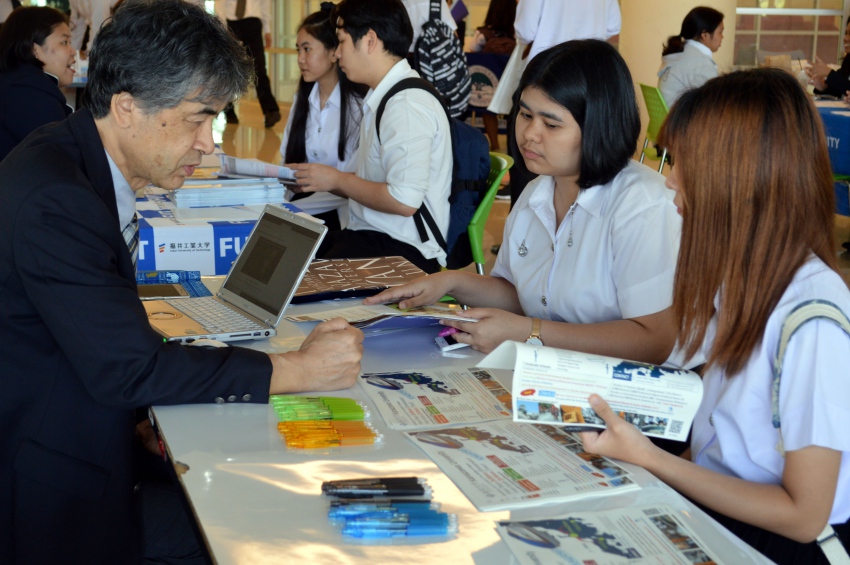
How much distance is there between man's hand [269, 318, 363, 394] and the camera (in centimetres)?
156

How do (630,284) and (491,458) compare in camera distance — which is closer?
(491,458)

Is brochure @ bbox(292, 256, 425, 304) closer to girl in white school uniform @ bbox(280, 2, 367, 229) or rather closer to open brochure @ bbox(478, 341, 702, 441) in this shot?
open brochure @ bbox(478, 341, 702, 441)

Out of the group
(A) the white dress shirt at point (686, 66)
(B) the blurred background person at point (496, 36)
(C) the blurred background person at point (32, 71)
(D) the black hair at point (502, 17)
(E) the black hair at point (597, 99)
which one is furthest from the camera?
(D) the black hair at point (502, 17)

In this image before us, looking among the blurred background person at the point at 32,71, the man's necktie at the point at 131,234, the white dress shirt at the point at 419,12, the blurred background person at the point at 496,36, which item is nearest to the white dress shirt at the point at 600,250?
the man's necktie at the point at 131,234

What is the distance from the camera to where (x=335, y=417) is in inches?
57.2

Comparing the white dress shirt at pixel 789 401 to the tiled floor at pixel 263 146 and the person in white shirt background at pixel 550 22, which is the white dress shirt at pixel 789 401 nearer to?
the tiled floor at pixel 263 146

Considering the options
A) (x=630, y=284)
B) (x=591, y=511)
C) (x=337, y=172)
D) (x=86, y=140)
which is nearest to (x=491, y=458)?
(x=591, y=511)

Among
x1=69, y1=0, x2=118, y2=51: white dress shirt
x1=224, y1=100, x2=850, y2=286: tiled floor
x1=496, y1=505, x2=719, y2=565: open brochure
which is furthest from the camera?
x1=69, y1=0, x2=118, y2=51: white dress shirt

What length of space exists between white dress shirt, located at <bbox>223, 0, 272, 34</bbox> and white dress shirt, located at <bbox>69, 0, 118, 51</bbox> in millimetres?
1668

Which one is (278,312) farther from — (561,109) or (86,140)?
(561,109)

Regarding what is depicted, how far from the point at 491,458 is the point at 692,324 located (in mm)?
392

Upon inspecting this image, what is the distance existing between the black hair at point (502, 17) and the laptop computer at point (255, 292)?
7603mm

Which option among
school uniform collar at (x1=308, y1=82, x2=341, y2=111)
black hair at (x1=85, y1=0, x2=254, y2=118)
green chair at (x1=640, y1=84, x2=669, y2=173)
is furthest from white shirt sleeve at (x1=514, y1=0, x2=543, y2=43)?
black hair at (x1=85, y1=0, x2=254, y2=118)

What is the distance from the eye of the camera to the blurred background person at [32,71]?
4.07 m
